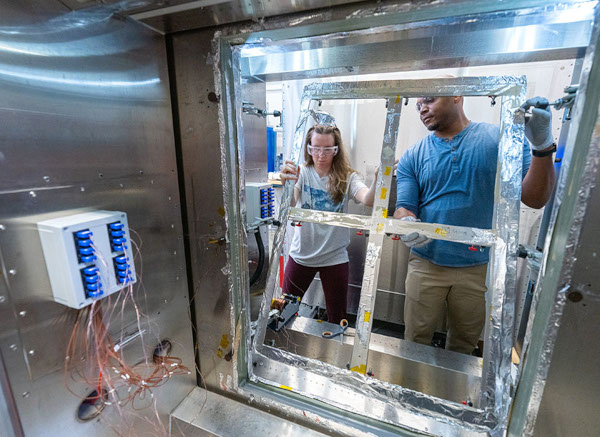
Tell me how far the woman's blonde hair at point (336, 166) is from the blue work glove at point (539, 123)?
0.89 meters

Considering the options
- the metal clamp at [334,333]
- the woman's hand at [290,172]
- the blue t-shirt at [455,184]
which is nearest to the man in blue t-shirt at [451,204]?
the blue t-shirt at [455,184]

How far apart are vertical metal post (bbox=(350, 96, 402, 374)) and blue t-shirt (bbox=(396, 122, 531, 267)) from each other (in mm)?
349

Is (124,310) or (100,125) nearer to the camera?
(100,125)

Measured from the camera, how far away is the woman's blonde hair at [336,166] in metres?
1.65

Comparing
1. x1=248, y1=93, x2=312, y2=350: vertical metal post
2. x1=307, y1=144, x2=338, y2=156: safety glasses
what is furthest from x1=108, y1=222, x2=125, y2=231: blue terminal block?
x1=307, y1=144, x2=338, y2=156: safety glasses

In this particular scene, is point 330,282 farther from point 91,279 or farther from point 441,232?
point 91,279

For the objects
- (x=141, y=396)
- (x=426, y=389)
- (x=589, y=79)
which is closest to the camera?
(x=589, y=79)

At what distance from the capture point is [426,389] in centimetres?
110

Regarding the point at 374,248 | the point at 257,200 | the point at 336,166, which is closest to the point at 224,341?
the point at 257,200

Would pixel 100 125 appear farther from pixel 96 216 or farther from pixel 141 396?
pixel 141 396

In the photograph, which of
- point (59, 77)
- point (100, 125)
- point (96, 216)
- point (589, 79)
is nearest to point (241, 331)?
point (96, 216)

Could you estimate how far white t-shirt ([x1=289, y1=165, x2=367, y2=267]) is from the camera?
165cm

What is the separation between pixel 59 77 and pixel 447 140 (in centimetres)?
151

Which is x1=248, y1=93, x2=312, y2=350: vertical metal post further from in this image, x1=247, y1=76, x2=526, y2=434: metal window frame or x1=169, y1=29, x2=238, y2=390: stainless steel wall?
x1=169, y1=29, x2=238, y2=390: stainless steel wall
